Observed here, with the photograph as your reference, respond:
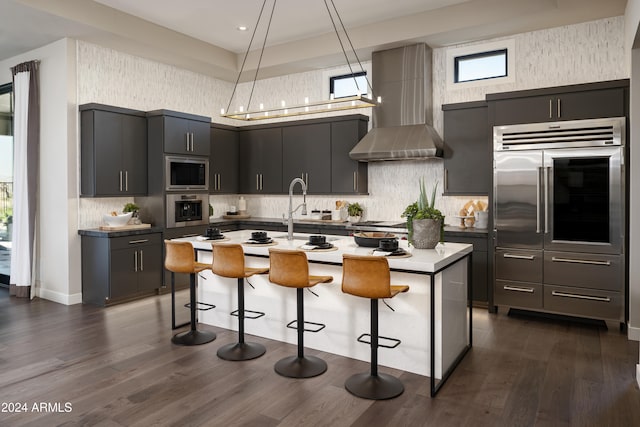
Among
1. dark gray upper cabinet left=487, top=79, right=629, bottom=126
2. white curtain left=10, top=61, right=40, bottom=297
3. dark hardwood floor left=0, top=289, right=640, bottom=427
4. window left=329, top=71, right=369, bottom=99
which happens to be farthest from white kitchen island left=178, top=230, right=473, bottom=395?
window left=329, top=71, right=369, bottom=99

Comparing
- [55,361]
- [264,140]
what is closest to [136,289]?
[55,361]

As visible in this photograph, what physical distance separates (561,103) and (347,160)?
9.18ft

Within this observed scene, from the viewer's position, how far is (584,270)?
15.2ft

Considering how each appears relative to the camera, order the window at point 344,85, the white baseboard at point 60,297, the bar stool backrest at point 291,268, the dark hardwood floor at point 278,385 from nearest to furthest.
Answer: the dark hardwood floor at point 278,385, the bar stool backrest at point 291,268, the white baseboard at point 60,297, the window at point 344,85

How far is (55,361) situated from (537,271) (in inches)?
181

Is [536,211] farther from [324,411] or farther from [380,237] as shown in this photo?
[324,411]

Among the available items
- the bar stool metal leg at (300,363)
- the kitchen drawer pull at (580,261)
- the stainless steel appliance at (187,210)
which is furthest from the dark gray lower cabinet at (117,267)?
the kitchen drawer pull at (580,261)

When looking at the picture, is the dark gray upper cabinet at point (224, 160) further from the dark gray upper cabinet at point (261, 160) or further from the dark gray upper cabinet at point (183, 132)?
the dark gray upper cabinet at point (183, 132)

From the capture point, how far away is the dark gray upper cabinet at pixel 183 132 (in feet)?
19.9

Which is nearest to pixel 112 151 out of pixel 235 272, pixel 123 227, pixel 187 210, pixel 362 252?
pixel 123 227

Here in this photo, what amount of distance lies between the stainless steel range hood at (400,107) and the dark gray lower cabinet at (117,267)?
9.74 ft

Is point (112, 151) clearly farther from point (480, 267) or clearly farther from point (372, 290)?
point (480, 267)

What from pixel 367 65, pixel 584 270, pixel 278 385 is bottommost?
pixel 278 385

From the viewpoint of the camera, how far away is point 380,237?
3.81 m
